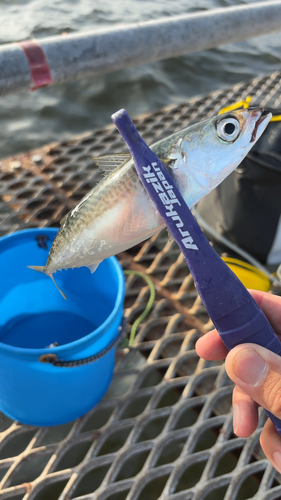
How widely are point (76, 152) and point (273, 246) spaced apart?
1.61 m

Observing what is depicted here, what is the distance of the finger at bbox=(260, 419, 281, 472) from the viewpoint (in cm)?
107

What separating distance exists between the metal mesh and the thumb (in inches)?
28.8

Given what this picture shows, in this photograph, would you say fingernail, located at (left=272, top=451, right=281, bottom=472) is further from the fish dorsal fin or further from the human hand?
the fish dorsal fin

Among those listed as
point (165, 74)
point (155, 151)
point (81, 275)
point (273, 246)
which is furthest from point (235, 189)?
point (165, 74)

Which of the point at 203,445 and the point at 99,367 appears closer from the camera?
the point at 99,367

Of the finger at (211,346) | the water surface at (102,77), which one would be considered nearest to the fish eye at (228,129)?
the finger at (211,346)

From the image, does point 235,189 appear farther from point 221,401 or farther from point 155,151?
point 155,151

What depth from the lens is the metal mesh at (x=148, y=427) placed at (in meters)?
1.46

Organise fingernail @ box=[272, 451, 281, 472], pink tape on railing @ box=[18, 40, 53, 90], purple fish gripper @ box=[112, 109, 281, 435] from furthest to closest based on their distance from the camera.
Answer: pink tape on railing @ box=[18, 40, 53, 90]
fingernail @ box=[272, 451, 281, 472]
purple fish gripper @ box=[112, 109, 281, 435]

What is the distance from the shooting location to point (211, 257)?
2.45 feet

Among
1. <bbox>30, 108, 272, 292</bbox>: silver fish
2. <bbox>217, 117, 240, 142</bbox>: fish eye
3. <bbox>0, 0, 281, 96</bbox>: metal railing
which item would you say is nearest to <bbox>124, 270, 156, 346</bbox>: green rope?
<bbox>0, 0, 281, 96</bbox>: metal railing

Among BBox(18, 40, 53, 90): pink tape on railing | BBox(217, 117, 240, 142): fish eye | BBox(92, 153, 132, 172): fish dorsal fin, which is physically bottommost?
BBox(217, 117, 240, 142): fish eye

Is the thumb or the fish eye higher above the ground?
the fish eye

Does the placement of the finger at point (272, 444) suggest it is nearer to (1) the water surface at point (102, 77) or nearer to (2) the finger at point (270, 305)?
(2) the finger at point (270, 305)
